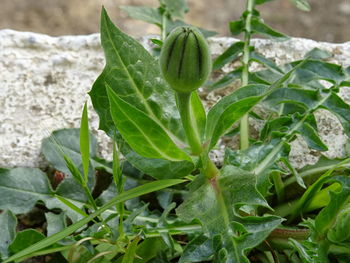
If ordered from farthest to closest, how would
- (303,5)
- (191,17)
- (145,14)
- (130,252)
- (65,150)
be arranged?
(191,17)
(145,14)
(303,5)
(65,150)
(130,252)

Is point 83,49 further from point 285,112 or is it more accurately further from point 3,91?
point 285,112

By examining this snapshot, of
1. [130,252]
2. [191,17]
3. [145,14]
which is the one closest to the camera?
[130,252]

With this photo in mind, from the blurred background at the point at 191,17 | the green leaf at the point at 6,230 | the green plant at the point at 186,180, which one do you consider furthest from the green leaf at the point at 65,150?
the blurred background at the point at 191,17

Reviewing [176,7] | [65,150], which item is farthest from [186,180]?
[176,7]

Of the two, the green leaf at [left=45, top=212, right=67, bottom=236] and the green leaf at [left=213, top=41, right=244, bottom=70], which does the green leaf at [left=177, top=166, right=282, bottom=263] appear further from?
the green leaf at [left=213, top=41, right=244, bottom=70]

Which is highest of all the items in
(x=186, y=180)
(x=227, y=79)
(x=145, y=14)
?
(x=145, y=14)

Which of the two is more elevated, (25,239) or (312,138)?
(312,138)

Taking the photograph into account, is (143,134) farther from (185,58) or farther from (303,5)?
(303,5)

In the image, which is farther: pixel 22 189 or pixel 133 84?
pixel 22 189
